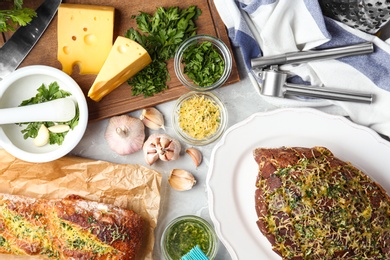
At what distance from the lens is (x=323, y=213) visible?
6.64 ft

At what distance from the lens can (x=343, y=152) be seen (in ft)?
7.83

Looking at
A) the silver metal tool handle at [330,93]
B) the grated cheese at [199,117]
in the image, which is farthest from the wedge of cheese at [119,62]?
the silver metal tool handle at [330,93]

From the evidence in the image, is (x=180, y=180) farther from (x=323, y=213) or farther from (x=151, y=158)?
(x=323, y=213)

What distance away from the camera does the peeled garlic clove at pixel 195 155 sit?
8.20 ft

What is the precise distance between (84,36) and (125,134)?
0.47m

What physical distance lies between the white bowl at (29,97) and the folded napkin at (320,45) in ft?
2.42

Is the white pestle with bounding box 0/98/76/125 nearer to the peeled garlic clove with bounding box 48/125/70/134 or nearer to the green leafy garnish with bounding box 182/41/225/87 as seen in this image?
the peeled garlic clove with bounding box 48/125/70/134

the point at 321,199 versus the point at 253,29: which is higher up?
the point at 253,29

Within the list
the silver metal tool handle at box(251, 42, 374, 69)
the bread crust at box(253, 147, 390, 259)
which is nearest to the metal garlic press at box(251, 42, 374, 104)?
the silver metal tool handle at box(251, 42, 374, 69)

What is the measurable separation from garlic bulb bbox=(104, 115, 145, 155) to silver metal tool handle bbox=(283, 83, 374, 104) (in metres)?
0.70

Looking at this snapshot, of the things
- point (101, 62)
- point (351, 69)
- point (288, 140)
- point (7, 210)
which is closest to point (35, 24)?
point (101, 62)

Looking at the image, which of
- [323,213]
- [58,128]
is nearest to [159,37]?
[58,128]

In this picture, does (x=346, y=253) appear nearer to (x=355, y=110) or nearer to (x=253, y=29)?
(x=355, y=110)

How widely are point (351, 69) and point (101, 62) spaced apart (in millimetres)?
1092
